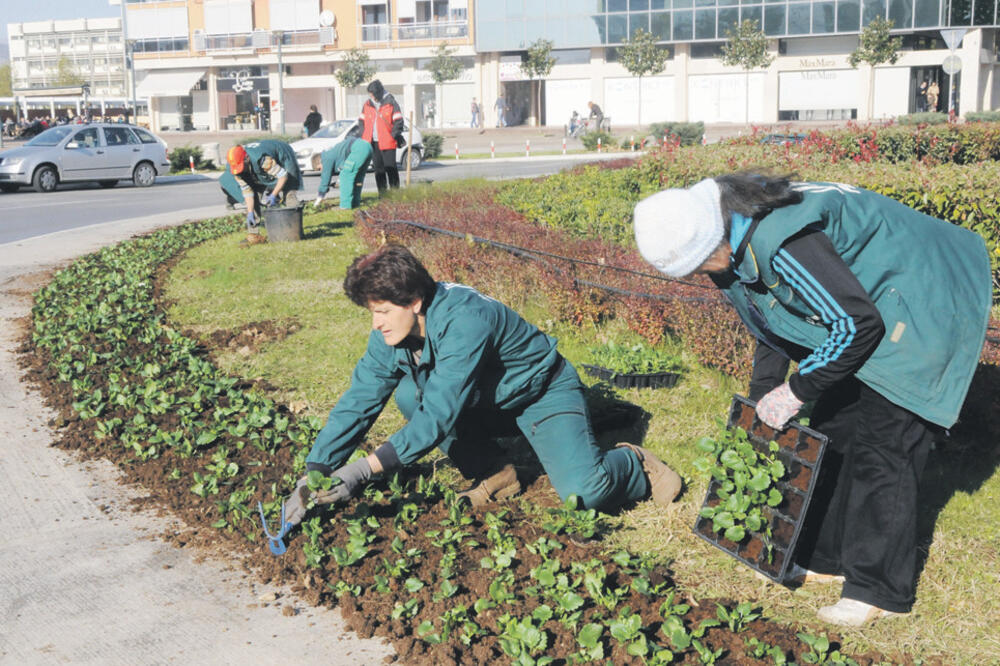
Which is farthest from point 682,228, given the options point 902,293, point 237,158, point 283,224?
point 237,158

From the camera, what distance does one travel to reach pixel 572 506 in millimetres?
4047

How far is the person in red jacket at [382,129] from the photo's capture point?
14906mm

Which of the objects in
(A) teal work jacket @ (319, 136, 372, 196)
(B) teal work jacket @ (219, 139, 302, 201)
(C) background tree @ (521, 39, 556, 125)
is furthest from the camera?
(C) background tree @ (521, 39, 556, 125)

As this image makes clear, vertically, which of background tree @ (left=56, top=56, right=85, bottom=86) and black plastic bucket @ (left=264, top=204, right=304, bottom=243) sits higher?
background tree @ (left=56, top=56, right=85, bottom=86)

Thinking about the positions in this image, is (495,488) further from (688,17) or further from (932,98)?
(688,17)

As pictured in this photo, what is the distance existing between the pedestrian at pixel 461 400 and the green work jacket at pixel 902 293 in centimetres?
114

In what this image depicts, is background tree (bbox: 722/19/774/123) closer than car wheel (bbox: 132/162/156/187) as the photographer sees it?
No

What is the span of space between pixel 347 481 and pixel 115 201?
56.3 feet

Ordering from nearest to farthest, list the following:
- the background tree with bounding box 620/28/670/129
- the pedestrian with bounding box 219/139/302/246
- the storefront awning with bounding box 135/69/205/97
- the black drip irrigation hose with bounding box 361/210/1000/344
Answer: the black drip irrigation hose with bounding box 361/210/1000/344
the pedestrian with bounding box 219/139/302/246
the background tree with bounding box 620/28/670/129
the storefront awning with bounding box 135/69/205/97

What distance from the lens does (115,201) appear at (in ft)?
63.2

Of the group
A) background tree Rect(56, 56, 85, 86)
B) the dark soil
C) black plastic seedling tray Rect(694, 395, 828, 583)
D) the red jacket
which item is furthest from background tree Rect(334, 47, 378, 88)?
black plastic seedling tray Rect(694, 395, 828, 583)

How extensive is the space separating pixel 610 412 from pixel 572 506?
127 centimetres

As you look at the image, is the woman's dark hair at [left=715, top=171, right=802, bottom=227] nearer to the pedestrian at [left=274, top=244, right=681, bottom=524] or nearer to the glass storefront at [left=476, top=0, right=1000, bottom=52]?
the pedestrian at [left=274, top=244, right=681, bottom=524]

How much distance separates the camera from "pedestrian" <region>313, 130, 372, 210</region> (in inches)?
532
